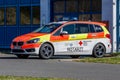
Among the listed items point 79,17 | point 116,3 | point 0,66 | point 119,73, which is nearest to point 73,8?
point 79,17

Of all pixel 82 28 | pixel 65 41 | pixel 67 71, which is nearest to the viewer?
pixel 67 71

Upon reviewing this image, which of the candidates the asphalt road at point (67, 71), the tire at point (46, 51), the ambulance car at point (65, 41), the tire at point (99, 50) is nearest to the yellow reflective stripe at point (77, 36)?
the ambulance car at point (65, 41)

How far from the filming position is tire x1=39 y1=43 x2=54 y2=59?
854 inches

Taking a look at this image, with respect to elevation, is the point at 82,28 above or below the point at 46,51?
above

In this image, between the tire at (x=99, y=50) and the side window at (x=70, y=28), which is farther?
the tire at (x=99, y=50)

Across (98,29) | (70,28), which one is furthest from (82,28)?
(98,29)

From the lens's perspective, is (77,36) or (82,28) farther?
(82,28)

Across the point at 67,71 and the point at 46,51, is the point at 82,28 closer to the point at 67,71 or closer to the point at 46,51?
the point at 46,51

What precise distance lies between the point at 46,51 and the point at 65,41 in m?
1.11

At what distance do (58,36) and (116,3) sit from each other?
6.24 metres

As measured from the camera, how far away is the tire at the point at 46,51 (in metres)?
21.7

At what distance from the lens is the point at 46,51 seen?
21734mm

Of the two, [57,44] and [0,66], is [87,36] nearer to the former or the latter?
[57,44]

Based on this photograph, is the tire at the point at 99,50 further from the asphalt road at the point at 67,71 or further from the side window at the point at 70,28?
the asphalt road at the point at 67,71
